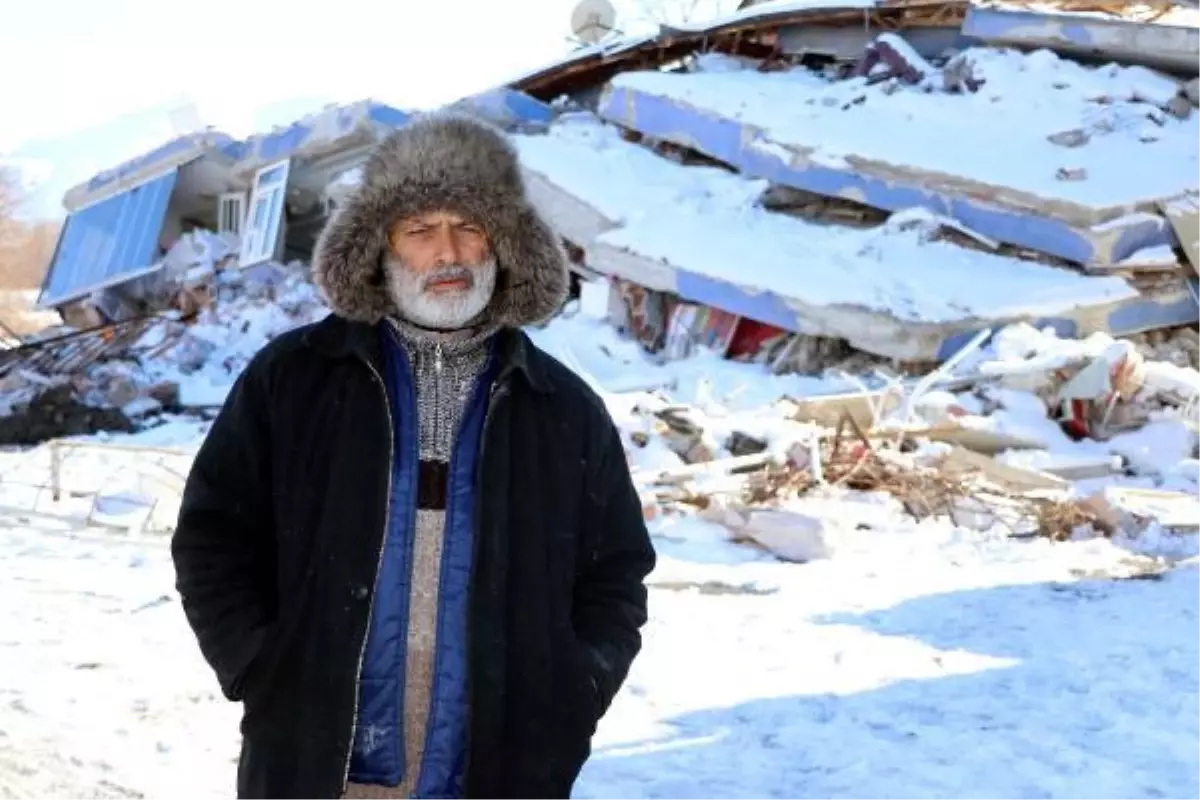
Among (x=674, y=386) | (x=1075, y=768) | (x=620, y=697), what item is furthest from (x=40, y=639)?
(x=674, y=386)

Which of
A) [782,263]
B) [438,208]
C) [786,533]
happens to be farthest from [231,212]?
[438,208]

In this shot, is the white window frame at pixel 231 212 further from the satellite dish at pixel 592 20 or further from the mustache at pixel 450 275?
the mustache at pixel 450 275

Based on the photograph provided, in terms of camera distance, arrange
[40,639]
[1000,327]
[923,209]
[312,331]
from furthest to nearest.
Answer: [923,209] < [1000,327] < [40,639] < [312,331]

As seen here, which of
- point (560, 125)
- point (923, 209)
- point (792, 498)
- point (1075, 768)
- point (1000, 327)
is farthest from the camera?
point (560, 125)

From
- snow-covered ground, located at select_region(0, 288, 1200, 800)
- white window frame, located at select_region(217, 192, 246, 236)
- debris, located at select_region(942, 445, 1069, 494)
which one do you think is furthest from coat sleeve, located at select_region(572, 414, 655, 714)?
white window frame, located at select_region(217, 192, 246, 236)

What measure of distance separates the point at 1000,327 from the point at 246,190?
1563cm

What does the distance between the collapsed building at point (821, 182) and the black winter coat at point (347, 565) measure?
41.4ft

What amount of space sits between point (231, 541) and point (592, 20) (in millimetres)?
27058

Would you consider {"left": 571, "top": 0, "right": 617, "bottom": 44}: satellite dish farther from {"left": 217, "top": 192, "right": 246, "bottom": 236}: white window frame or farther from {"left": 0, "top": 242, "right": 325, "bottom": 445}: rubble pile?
{"left": 0, "top": 242, "right": 325, "bottom": 445}: rubble pile

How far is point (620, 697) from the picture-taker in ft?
17.7

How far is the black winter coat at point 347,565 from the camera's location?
204cm

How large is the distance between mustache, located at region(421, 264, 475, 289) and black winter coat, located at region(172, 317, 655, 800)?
5.2 inches

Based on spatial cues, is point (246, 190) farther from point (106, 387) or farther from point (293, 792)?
point (293, 792)

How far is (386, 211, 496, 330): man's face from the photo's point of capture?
2244 mm
